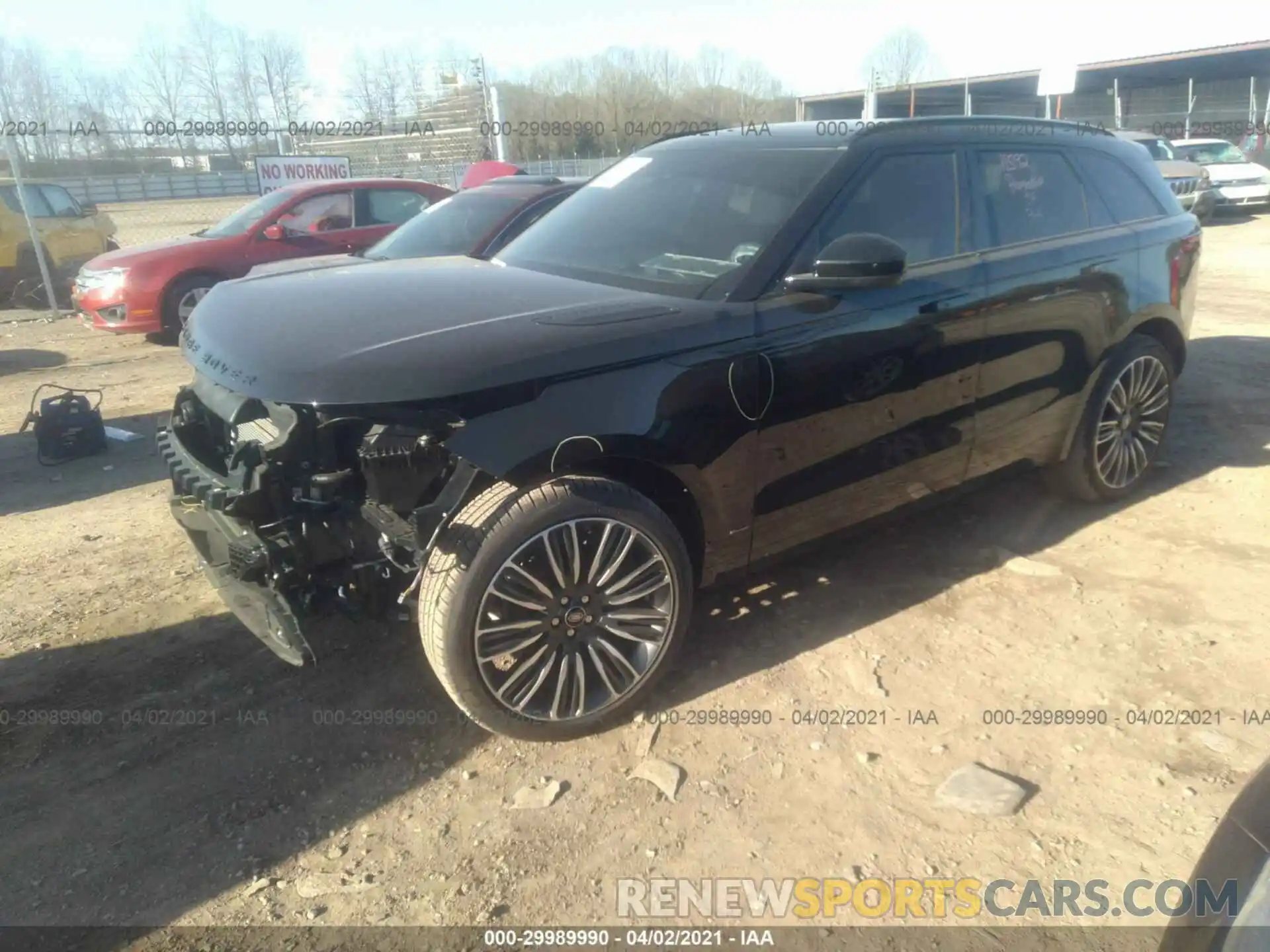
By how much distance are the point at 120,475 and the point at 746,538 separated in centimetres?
409

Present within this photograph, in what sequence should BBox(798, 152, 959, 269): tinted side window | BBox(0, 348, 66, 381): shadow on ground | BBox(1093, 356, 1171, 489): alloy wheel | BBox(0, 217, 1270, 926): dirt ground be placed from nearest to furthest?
1. BBox(0, 217, 1270, 926): dirt ground
2. BBox(798, 152, 959, 269): tinted side window
3. BBox(1093, 356, 1171, 489): alloy wheel
4. BBox(0, 348, 66, 381): shadow on ground

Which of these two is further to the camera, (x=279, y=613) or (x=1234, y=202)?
(x=1234, y=202)

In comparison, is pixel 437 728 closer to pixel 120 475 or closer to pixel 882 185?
pixel 882 185

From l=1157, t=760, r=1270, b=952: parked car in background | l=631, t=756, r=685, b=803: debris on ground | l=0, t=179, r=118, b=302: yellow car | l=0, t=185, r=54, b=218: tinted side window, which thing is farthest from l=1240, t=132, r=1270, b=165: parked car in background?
l=1157, t=760, r=1270, b=952: parked car in background

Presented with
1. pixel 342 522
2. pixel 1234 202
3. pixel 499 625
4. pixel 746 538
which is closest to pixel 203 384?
pixel 342 522

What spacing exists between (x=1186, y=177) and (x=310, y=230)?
1554cm

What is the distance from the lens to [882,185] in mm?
3381

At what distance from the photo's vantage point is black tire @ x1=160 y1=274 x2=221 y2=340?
349 inches

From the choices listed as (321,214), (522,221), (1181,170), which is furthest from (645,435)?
(1181,170)

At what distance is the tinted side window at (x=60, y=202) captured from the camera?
41.7 feet

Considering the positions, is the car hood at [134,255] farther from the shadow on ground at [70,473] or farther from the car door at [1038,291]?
the car door at [1038,291]

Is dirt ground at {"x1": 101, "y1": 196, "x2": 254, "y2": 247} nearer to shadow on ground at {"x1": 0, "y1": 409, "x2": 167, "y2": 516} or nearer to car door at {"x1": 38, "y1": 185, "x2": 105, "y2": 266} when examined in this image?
car door at {"x1": 38, "y1": 185, "x2": 105, "y2": 266}

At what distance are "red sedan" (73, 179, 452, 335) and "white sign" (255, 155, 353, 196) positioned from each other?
20.0ft

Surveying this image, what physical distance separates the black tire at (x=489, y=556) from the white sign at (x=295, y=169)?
574 inches
